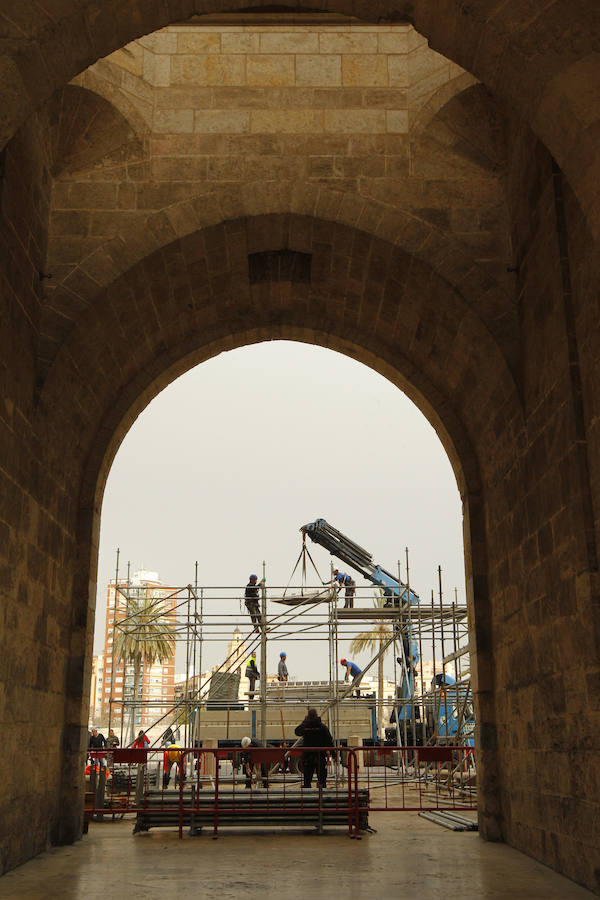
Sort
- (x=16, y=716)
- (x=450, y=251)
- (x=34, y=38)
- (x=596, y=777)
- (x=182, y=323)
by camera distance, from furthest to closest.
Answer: (x=182, y=323), (x=450, y=251), (x=16, y=716), (x=596, y=777), (x=34, y=38)

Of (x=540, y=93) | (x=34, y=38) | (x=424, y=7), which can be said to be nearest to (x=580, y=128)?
(x=540, y=93)

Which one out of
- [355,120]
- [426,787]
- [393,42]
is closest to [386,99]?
[355,120]

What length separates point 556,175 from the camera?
7012mm

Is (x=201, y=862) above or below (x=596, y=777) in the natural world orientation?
below

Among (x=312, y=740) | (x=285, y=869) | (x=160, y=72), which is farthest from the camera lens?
(x=312, y=740)

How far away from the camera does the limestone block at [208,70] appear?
9094 mm

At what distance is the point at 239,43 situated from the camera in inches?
363

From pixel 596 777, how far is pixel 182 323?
20.7 feet

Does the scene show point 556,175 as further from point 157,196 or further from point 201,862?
point 201,862

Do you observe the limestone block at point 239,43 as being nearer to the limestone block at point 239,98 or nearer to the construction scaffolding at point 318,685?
the limestone block at point 239,98

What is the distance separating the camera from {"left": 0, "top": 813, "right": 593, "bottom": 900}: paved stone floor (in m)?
6.04

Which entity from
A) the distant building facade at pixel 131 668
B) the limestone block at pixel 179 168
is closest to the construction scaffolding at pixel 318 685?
the distant building facade at pixel 131 668

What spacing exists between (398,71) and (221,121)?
6.29ft

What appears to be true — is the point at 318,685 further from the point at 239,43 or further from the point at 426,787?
the point at 239,43
